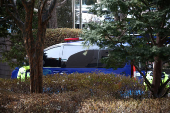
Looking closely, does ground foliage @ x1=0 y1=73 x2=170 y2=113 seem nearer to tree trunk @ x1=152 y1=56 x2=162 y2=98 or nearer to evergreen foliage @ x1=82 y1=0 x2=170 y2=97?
tree trunk @ x1=152 y1=56 x2=162 y2=98

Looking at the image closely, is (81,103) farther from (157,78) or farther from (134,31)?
(157,78)

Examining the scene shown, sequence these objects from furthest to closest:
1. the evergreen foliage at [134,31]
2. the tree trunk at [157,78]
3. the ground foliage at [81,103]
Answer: the tree trunk at [157,78], the evergreen foliage at [134,31], the ground foliage at [81,103]

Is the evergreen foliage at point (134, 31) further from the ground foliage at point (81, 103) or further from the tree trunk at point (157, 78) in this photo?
the ground foliage at point (81, 103)

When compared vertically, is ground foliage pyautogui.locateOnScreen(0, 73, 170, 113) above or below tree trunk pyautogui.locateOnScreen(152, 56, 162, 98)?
below

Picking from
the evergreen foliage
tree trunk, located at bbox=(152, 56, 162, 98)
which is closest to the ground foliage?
tree trunk, located at bbox=(152, 56, 162, 98)

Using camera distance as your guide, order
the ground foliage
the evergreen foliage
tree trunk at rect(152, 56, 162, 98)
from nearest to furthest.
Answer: the ground foliage < the evergreen foliage < tree trunk at rect(152, 56, 162, 98)

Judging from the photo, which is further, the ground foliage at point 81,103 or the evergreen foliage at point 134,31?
the evergreen foliage at point 134,31

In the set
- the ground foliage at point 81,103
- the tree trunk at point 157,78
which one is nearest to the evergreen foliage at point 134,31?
the tree trunk at point 157,78

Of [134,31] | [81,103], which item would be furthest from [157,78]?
[81,103]

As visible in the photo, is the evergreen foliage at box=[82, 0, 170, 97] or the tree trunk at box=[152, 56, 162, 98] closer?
the evergreen foliage at box=[82, 0, 170, 97]

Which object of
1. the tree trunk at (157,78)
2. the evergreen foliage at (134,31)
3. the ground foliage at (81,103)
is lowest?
the ground foliage at (81,103)

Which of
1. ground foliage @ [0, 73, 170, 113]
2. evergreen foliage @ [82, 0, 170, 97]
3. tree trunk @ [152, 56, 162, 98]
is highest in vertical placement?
evergreen foliage @ [82, 0, 170, 97]

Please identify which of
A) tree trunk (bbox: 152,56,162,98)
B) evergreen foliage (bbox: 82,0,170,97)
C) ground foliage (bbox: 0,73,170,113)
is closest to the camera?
ground foliage (bbox: 0,73,170,113)

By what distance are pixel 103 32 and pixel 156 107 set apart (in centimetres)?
164
